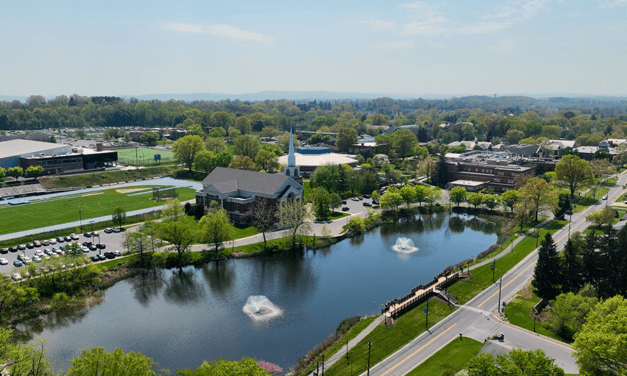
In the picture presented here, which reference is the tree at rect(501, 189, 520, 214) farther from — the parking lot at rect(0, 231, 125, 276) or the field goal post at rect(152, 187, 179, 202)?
the parking lot at rect(0, 231, 125, 276)

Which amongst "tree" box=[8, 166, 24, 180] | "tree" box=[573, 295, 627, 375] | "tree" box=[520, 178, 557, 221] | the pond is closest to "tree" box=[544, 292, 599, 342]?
"tree" box=[573, 295, 627, 375]

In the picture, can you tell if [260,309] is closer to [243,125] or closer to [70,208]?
[70,208]

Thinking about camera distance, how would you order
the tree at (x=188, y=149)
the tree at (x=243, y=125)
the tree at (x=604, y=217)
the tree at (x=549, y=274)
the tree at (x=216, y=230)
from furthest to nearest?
1. the tree at (x=243, y=125)
2. the tree at (x=188, y=149)
3. the tree at (x=604, y=217)
4. the tree at (x=216, y=230)
5. the tree at (x=549, y=274)

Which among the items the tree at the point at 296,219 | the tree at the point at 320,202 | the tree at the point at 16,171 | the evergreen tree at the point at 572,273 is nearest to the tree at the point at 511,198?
the tree at the point at 320,202

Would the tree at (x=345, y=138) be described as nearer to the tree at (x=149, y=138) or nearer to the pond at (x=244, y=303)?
the tree at (x=149, y=138)

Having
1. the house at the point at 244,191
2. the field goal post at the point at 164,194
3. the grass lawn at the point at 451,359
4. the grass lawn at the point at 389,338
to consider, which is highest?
the house at the point at 244,191

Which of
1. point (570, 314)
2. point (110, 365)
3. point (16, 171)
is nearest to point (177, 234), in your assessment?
point (110, 365)

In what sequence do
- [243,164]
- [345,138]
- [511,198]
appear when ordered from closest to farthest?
[511,198] < [243,164] < [345,138]
